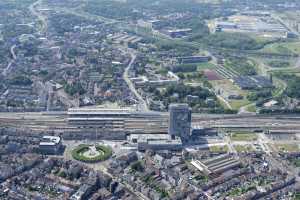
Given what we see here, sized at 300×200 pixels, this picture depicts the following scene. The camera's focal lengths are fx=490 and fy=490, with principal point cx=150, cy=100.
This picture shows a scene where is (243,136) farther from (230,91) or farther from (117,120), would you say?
(230,91)

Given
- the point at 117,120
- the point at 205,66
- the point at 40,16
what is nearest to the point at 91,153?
the point at 117,120

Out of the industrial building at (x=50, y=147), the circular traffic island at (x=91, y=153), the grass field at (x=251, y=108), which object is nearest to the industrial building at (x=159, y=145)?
the circular traffic island at (x=91, y=153)

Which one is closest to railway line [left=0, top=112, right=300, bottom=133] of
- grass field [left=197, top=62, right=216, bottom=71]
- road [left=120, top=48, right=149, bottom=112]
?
road [left=120, top=48, right=149, bottom=112]

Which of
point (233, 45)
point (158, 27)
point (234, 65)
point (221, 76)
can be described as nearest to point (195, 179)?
→ point (221, 76)

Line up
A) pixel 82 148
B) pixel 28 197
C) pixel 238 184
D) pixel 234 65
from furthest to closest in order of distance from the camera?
1. pixel 234 65
2. pixel 82 148
3. pixel 238 184
4. pixel 28 197

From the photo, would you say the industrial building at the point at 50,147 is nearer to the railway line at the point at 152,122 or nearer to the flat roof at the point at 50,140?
the flat roof at the point at 50,140

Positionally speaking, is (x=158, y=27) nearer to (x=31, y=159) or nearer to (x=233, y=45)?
(x=233, y=45)

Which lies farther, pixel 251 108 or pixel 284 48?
pixel 284 48
